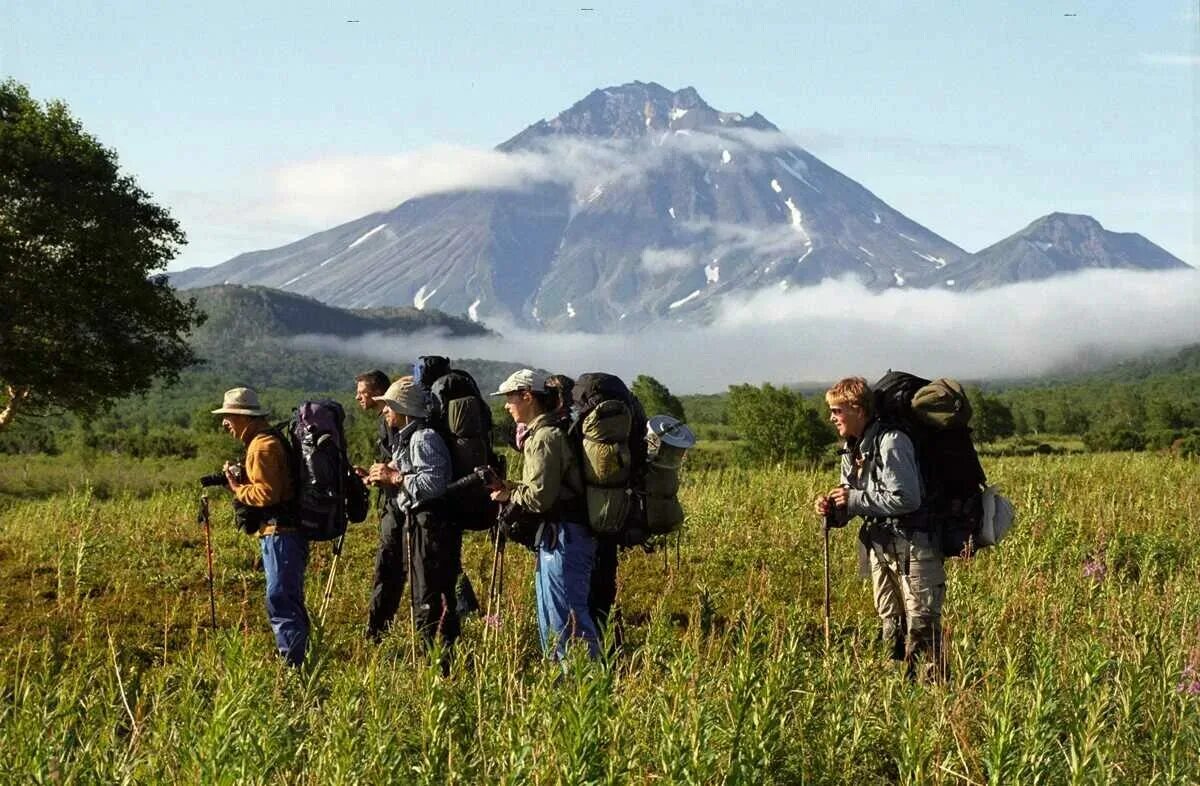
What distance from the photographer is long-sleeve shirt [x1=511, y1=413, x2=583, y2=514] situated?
6309 mm

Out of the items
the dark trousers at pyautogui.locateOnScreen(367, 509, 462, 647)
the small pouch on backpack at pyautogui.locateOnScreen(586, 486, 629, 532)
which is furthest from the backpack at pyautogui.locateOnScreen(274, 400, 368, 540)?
the small pouch on backpack at pyautogui.locateOnScreen(586, 486, 629, 532)

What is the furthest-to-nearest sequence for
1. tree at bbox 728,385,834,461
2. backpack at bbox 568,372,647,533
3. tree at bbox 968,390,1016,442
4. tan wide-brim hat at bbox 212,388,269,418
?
1. tree at bbox 968,390,1016,442
2. tree at bbox 728,385,834,461
3. tan wide-brim hat at bbox 212,388,269,418
4. backpack at bbox 568,372,647,533

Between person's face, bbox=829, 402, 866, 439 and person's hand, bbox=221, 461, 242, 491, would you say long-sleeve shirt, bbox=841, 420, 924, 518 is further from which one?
person's hand, bbox=221, 461, 242, 491

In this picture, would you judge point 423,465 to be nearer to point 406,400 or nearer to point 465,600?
point 406,400

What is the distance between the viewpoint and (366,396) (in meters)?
8.02

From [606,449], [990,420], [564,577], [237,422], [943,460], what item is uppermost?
[237,422]

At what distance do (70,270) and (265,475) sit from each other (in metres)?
23.5

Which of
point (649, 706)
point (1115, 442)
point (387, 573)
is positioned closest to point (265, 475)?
point (387, 573)

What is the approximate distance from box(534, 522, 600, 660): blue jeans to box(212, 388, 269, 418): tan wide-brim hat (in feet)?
6.40

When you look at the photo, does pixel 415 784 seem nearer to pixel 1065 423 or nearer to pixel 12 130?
pixel 12 130

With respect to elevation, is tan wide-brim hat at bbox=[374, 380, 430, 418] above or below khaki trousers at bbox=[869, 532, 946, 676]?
above

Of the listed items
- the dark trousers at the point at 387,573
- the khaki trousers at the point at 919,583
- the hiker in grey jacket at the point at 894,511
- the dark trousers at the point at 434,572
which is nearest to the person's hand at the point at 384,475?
the dark trousers at the point at 434,572

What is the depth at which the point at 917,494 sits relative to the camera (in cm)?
619

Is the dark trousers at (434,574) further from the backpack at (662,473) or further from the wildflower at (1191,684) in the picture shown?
the wildflower at (1191,684)
